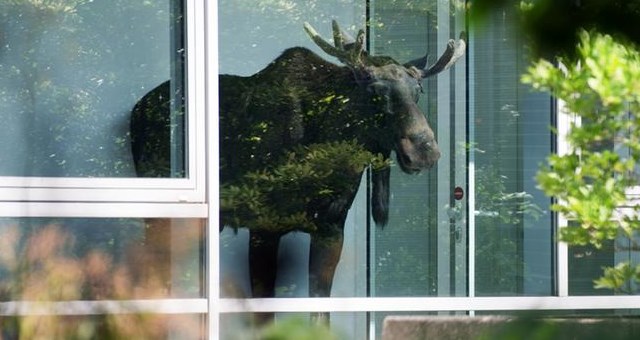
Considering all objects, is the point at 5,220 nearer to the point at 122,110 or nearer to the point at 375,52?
the point at 122,110

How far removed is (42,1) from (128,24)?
0.33 metres

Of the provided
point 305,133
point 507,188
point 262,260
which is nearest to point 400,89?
point 305,133

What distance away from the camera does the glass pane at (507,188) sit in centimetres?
488

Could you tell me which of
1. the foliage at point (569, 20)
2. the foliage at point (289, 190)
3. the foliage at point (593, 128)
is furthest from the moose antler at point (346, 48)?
the foliage at point (569, 20)

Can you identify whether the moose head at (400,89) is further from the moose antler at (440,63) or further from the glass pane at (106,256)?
the glass pane at (106,256)

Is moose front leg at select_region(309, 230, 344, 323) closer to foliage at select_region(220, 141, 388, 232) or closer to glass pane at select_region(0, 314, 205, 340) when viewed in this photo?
foliage at select_region(220, 141, 388, 232)

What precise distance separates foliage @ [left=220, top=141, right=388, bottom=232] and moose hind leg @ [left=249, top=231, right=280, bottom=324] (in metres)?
0.05

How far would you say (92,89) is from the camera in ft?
15.4

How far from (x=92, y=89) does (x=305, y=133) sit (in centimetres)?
84

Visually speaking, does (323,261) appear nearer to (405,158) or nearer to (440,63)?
(405,158)

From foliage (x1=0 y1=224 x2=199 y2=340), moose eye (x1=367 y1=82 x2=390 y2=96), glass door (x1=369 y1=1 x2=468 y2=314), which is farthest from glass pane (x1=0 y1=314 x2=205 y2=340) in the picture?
moose eye (x1=367 y1=82 x2=390 y2=96)

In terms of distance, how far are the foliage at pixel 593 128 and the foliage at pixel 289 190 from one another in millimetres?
3179

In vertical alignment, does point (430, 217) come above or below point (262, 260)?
above

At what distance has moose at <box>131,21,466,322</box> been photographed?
187 inches
